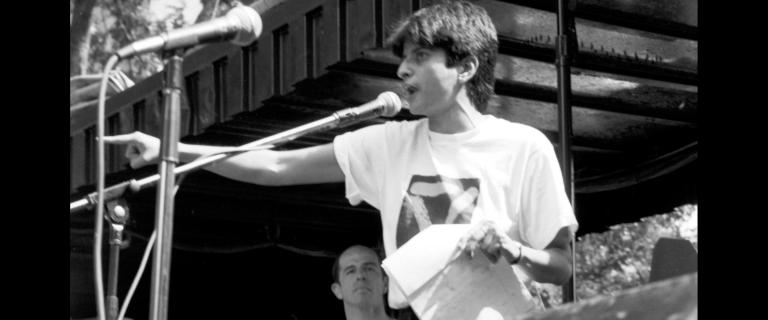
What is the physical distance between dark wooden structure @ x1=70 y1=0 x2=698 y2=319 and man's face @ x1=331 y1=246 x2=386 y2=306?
19.2 inches

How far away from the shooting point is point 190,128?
6234mm

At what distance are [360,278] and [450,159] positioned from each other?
8.66 feet

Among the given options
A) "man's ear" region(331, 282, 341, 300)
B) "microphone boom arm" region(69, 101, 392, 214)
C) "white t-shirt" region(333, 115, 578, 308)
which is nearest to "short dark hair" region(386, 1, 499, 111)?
"white t-shirt" region(333, 115, 578, 308)

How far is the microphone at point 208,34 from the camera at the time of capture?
3244 millimetres

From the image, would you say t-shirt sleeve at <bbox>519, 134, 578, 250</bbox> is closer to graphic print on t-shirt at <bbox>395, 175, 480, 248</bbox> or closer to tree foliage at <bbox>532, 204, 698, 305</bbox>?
graphic print on t-shirt at <bbox>395, 175, 480, 248</bbox>

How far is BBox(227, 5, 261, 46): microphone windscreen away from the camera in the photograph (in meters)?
3.42

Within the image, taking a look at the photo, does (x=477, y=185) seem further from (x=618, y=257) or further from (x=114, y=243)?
(x=618, y=257)

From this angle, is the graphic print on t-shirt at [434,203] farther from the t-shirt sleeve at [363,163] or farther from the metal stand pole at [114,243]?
the metal stand pole at [114,243]

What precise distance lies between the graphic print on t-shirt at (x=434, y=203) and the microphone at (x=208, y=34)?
0.87 metres

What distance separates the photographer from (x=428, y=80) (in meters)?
4.19

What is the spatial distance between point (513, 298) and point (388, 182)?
1.78 feet

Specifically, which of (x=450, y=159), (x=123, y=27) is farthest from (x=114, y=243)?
(x=123, y=27)

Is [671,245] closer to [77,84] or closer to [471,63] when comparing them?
[471,63]
